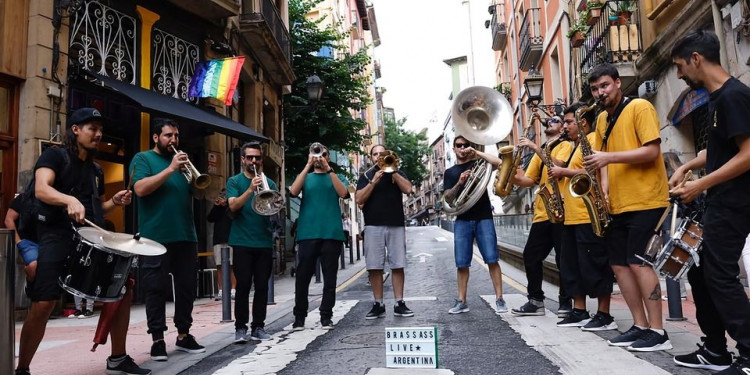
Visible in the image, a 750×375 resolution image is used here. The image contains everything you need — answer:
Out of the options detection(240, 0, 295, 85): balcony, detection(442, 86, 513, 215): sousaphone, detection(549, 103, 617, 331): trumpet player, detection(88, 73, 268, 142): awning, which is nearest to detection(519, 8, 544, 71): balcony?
detection(240, 0, 295, 85): balcony

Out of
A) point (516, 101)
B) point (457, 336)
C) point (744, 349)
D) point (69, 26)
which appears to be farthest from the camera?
point (516, 101)

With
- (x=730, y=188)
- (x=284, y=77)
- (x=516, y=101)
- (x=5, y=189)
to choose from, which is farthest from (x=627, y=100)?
(x=516, y=101)

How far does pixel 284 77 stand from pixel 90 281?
1320 cm

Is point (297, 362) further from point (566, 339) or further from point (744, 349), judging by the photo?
point (744, 349)

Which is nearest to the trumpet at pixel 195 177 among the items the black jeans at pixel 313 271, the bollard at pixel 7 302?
the black jeans at pixel 313 271

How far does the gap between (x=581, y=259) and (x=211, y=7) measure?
8.92 m

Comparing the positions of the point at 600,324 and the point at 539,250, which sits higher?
the point at 539,250

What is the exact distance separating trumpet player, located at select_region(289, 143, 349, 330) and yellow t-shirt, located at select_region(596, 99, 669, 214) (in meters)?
2.64

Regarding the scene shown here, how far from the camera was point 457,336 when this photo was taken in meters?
4.75

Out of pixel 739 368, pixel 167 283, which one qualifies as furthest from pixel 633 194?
pixel 167 283

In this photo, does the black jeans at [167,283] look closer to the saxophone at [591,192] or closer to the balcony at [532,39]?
the saxophone at [591,192]

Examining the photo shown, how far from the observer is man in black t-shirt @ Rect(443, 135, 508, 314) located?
6168 millimetres

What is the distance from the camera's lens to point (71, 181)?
3723 mm

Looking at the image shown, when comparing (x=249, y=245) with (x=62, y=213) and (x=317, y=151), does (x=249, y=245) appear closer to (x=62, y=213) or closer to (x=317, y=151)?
(x=317, y=151)
